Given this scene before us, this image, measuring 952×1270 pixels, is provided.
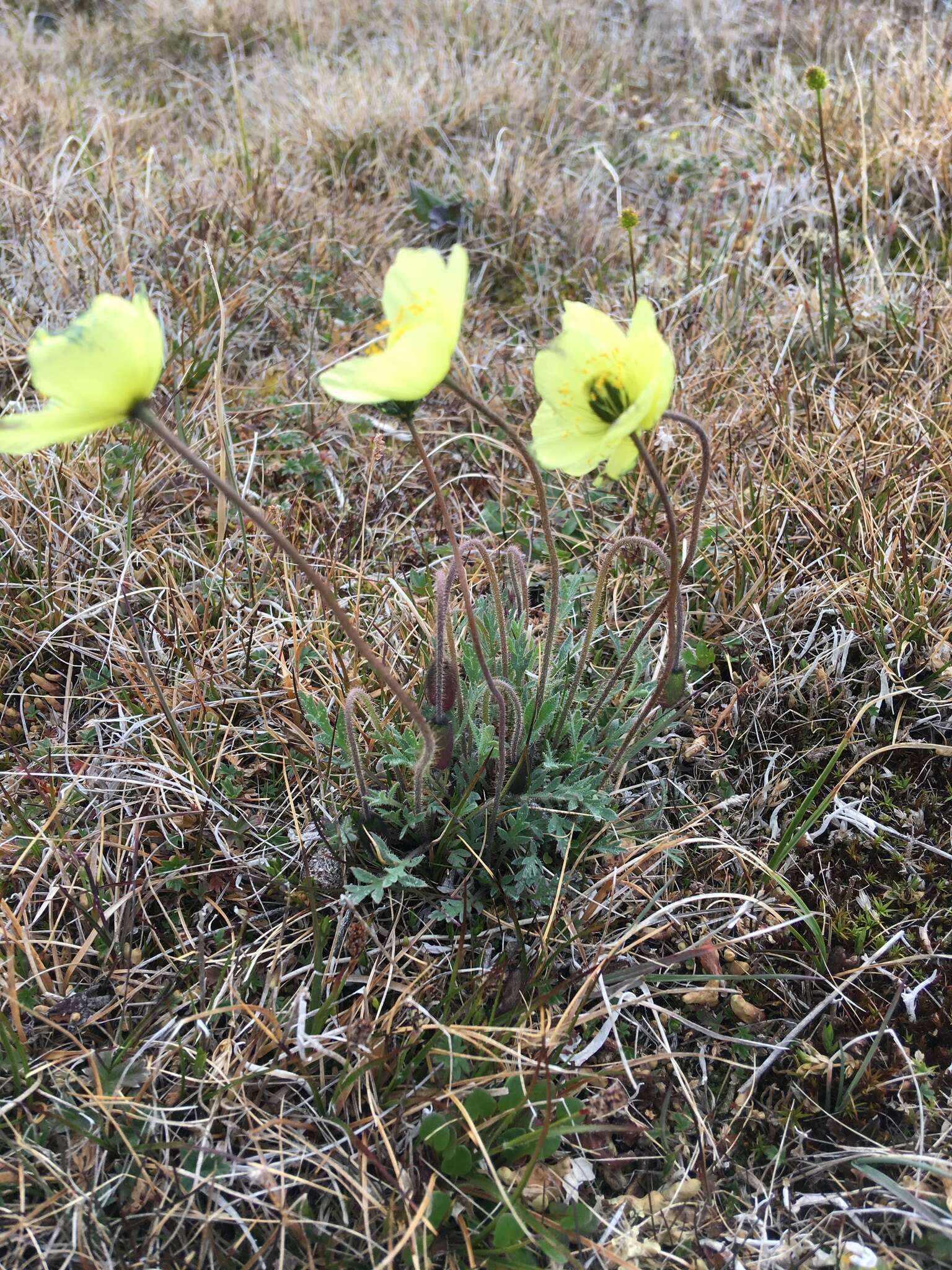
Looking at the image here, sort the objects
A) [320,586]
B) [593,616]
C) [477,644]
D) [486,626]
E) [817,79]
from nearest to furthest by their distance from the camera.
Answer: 1. [320,586]
2. [477,644]
3. [593,616]
4. [486,626]
5. [817,79]

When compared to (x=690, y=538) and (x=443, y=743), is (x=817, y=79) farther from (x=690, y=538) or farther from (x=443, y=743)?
(x=443, y=743)

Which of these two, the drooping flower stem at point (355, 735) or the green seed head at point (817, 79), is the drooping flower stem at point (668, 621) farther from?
the green seed head at point (817, 79)

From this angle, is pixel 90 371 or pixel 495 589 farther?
pixel 495 589

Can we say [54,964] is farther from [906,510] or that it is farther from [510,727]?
[906,510]

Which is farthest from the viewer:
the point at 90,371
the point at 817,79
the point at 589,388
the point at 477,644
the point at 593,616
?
the point at 817,79

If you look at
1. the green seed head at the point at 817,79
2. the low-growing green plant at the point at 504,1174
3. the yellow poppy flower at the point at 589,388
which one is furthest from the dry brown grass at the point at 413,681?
the yellow poppy flower at the point at 589,388

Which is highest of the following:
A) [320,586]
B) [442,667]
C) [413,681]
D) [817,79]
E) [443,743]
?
[817,79]

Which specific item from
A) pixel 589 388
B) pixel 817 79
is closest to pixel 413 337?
pixel 589 388

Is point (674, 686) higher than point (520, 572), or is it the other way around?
point (520, 572)
